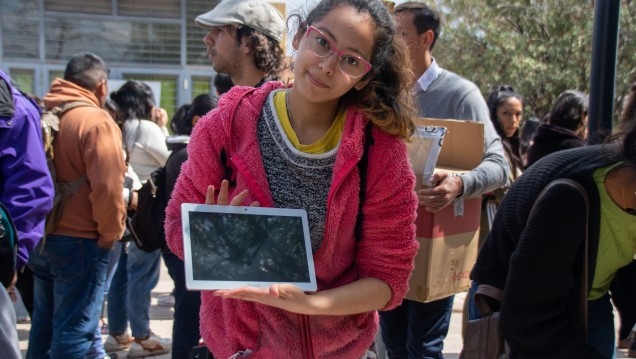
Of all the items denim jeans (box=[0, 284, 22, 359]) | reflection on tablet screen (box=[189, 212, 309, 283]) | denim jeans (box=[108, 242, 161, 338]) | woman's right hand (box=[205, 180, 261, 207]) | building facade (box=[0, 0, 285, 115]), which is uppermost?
building facade (box=[0, 0, 285, 115])

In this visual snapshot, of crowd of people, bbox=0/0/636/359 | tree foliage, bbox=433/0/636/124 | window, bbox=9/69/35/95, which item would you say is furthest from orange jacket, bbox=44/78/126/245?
tree foliage, bbox=433/0/636/124

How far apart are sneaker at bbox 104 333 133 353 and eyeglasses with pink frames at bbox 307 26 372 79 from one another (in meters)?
4.27

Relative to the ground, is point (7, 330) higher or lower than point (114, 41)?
lower

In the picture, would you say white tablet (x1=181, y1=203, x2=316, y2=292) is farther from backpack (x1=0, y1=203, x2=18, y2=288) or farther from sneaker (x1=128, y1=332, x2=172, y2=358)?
sneaker (x1=128, y1=332, x2=172, y2=358)

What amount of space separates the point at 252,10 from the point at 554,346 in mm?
2034

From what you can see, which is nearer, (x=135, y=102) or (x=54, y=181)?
(x=54, y=181)

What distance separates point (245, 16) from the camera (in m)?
3.27

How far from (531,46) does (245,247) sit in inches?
661

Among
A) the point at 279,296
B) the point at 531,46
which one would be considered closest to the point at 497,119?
the point at 279,296

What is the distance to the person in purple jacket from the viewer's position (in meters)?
2.80

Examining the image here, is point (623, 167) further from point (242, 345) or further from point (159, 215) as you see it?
point (159, 215)

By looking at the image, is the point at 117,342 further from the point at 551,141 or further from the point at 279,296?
the point at 279,296

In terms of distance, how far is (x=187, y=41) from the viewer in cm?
1395

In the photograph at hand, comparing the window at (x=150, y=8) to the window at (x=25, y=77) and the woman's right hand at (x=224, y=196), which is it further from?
the woman's right hand at (x=224, y=196)
